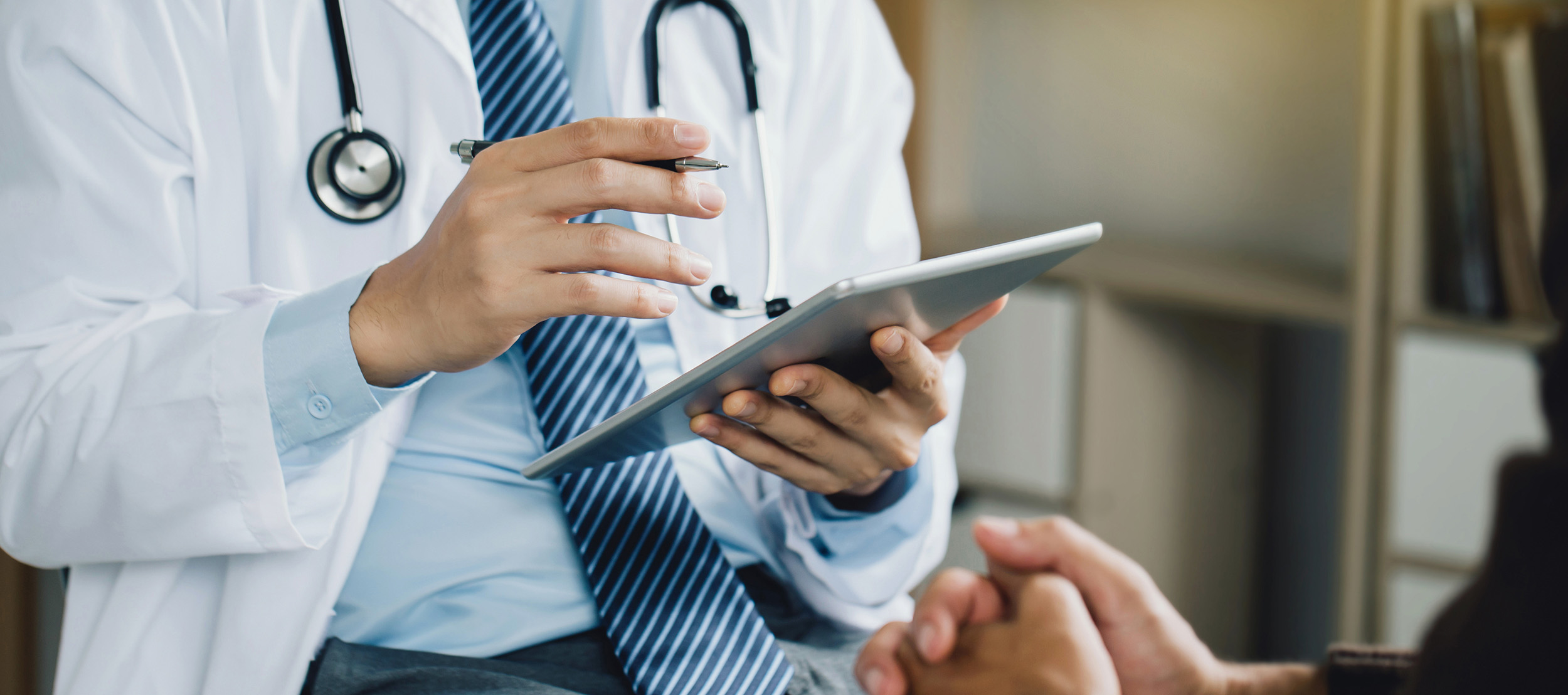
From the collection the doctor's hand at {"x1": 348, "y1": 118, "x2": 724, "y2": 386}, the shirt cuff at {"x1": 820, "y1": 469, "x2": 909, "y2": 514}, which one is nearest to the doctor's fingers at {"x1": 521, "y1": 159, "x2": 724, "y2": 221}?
the doctor's hand at {"x1": 348, "y1": 118, "x2": 724, "y2": 386}

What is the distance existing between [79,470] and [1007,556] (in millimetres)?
588

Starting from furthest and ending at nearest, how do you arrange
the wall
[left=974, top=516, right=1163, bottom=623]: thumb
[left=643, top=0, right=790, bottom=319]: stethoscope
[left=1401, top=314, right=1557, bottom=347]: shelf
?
the wall
[left=1401, top=314, right=1557, bottom=347]: shelf
[left=643, top=0, right=790, bottom=319]: stethoscope
[left=974, top=516, right=1163, bottom=623]: thumb

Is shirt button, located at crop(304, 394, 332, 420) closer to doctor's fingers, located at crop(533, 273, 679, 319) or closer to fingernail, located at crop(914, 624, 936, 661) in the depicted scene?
doctor's fingers, located at crop(533, 273, 679, 319)

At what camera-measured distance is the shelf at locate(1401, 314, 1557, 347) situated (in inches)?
54.1

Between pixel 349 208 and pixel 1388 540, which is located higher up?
pixel 349 208

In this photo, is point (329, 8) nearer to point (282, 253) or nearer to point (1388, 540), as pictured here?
point (282, 253)

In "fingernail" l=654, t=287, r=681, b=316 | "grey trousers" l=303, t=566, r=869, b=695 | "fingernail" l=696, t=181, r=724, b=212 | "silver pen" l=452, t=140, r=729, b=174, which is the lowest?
"grey trousers" l=303, t=566, r=869, b=695

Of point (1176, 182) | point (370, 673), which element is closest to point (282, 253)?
point (370, 673)

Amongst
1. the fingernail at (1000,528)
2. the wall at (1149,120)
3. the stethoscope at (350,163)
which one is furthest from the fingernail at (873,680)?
the wall at (1149,120)

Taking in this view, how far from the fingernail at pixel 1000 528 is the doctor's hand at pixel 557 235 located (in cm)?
22

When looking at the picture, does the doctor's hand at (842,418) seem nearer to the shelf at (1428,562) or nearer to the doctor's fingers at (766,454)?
the doctor's fingers at (766,454)

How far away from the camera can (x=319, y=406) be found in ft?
2.41

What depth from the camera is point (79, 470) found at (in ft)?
2.41

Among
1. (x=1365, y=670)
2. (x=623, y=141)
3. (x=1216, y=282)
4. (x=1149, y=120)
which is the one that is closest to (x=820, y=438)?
(x=623, y=141)
